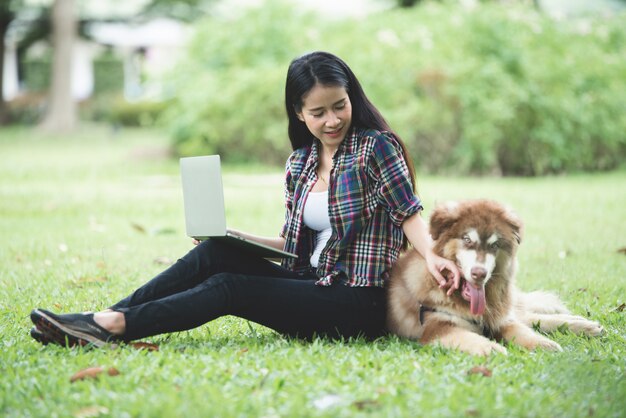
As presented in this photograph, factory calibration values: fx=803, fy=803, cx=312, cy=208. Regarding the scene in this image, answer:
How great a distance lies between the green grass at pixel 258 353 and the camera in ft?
10.3

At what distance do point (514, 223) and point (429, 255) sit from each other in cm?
44

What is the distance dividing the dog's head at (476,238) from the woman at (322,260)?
81 millimetres

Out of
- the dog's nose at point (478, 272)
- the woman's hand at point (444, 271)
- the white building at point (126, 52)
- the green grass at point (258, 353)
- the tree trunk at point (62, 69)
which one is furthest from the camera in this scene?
the white building at point (126, 52)

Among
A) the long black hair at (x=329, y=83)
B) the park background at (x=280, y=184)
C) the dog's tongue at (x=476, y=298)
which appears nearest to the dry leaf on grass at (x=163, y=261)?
the park background at (x=280, y=184)

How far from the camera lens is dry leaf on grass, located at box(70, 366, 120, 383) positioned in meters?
3.46

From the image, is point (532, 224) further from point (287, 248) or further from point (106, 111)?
point (106, 111)

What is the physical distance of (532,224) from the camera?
900cm

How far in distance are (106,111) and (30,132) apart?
518 cm

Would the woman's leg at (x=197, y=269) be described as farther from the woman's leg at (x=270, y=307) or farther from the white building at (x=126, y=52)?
the white building at (x=126, y=52)

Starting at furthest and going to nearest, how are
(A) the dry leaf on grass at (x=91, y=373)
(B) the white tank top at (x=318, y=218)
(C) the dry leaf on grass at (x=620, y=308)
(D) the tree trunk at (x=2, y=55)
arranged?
(D) the tree trunk at (x=2, y=55), (C) the dry leaf on grass at (x=620, y=308), (B) the white tank top at (x=318, y=218), (A) the dry leaf on grass at (x=91, y=373)

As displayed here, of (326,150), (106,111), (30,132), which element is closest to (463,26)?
(326,150)

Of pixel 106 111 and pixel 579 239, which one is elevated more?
pixel 106 111

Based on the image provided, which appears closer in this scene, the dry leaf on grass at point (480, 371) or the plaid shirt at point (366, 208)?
the dry leaf on grass at point (480, 371)

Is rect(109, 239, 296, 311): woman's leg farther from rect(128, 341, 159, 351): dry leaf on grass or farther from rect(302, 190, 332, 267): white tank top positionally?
rect(302, 190, 332, 267): white tank top
